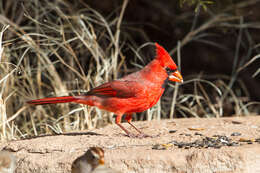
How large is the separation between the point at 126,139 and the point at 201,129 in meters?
0.75

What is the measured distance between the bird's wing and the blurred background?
0.81 m

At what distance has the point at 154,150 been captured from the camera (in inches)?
113

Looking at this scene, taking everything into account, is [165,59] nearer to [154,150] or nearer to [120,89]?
[120,89]

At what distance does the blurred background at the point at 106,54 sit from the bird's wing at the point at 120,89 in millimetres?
807

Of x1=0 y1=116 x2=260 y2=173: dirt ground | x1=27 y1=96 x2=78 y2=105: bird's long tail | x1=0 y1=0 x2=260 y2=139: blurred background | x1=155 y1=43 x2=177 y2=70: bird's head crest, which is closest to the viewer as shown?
x1=0 y1=116 x2=260 y2=173: dirt ground

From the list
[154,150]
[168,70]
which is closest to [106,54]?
[168,70]

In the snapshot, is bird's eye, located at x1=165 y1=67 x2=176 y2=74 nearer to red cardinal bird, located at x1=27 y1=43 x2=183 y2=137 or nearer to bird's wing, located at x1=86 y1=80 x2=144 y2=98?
red cardinal bird, located at x1=27 y1=43 x2=183 y2=137

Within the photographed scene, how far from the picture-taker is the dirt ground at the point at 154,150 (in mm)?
2656

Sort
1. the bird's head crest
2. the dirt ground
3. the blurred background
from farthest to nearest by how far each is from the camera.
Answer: the blurred background → the bird's head crest → the dirt ground

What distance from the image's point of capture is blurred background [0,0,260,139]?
4574mm

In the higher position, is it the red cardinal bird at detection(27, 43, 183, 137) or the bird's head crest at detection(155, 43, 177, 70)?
the bird's head crest at detection(155, 43, 177, 70)

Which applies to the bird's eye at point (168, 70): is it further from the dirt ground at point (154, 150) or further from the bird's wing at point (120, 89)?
the dirt ground at point (154, 150)

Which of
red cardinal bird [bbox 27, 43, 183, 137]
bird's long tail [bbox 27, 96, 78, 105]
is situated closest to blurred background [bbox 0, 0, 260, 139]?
bird's long tail [bbox 27, 96, 78, 105]

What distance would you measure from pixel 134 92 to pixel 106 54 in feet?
6.22
